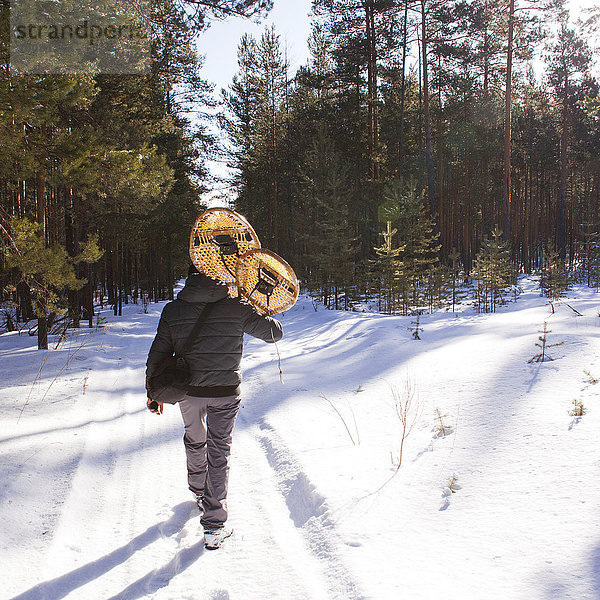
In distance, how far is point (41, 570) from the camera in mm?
3043

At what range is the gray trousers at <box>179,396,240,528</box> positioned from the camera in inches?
135

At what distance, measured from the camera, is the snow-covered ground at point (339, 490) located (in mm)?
2793

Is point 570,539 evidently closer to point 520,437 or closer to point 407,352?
point 520,437

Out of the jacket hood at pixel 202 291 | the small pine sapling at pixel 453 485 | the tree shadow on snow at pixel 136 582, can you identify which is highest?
the jacket hood at pixel 202 291

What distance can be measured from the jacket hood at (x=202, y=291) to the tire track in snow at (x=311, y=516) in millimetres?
1919

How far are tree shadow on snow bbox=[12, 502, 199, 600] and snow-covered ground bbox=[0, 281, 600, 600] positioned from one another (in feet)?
0.04

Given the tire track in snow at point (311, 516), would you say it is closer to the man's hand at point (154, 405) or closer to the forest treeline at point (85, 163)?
the man's hand at point (154, 405)

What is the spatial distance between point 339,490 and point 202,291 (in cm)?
213

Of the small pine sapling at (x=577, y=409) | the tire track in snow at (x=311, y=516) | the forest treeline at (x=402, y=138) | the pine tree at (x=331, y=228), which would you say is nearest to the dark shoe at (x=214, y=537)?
the tire track in snow at (x=311, y=516)

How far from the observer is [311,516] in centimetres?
365

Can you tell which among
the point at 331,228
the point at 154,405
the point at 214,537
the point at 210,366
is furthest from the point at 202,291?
the point at 331,228

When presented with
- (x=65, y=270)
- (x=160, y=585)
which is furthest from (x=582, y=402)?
(x=65, y=270)

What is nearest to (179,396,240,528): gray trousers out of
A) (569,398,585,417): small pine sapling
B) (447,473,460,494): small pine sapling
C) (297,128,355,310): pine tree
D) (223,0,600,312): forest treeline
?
(447,473,460,494): small pine sapling

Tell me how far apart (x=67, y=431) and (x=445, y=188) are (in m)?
37.3
